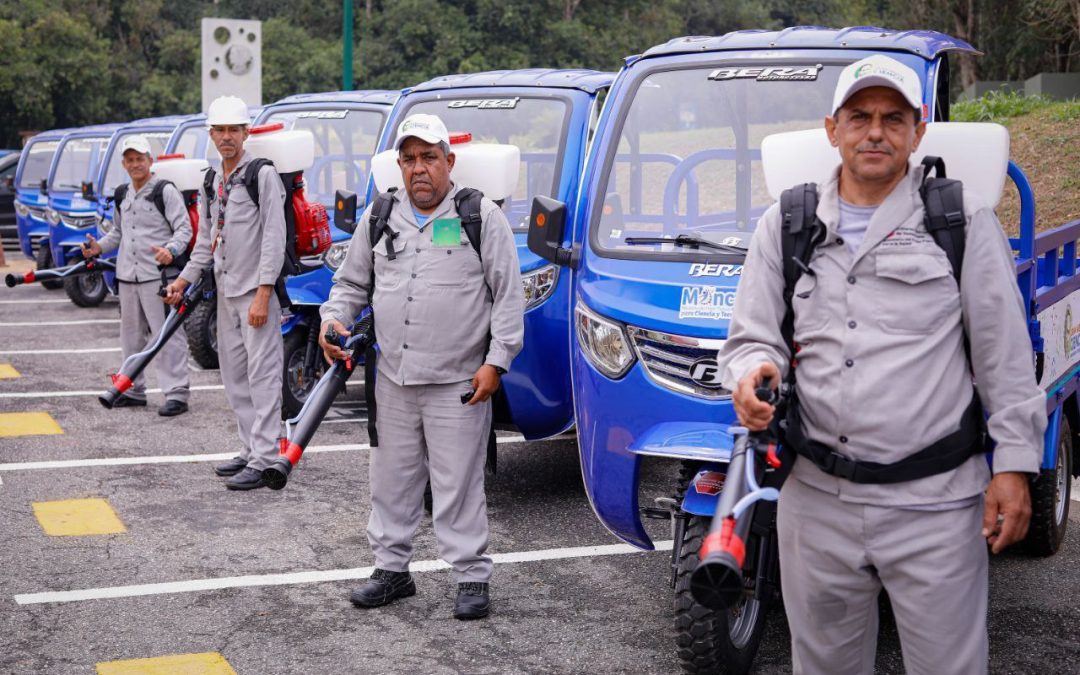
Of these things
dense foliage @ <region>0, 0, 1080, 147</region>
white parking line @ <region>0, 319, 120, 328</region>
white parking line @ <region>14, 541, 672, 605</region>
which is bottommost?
white parking line @ <region>0, 319, 120, 328</region>

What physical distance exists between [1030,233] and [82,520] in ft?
15.1

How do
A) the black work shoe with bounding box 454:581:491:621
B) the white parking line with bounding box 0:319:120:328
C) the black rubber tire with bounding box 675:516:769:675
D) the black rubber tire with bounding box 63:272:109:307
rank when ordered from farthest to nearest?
the black rubber tire with bounding box 63:272:109:307 → the white parking line with bounding box 0:319:120:328 → the black work shoe with bounding box 454:581:491:621 → the black rubber tire with bounding box 675:516:769:675

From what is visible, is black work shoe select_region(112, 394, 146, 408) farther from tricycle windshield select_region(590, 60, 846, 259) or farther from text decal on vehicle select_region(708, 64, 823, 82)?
text decal on vehicle select_region(708, 64, 823, 82)

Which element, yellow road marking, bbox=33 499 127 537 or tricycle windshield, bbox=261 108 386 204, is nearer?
yellow road marking, bbox=33 499 127 537

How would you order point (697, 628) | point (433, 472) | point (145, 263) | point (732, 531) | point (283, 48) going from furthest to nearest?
1. point (283, 48)
2. point (145, 263)
3. point (433, 472)
4. point (697, 628)
5. point (732, 531)

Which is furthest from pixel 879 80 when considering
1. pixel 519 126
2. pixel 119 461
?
pixel 119 461

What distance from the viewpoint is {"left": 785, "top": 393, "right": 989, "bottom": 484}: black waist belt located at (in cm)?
320

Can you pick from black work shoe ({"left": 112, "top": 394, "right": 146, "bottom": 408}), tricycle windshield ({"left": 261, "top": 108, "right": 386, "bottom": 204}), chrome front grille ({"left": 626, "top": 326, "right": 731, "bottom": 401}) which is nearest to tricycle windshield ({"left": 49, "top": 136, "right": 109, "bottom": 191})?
tricycle windshield ({"left": 261, "top": 108, "right": 386, "bottom": 204})

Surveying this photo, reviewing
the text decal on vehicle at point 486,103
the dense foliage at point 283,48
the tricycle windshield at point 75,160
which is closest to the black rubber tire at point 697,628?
the text decal on vehicle at point 486,103

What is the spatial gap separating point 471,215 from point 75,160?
14.5 m

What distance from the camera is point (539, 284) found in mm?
6953

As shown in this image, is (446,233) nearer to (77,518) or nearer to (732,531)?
(77,518)

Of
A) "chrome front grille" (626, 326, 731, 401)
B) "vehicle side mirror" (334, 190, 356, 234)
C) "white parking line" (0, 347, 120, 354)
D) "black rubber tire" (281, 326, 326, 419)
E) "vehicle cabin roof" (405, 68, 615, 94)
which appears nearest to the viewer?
"chrome front grille" (626, 326, 731, 401)

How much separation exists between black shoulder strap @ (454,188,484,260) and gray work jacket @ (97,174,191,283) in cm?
488
